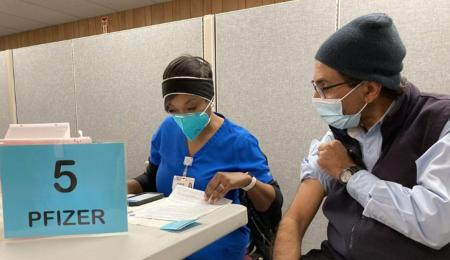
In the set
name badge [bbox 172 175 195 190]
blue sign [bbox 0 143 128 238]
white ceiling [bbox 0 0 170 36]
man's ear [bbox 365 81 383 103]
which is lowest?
name badge [bbox 172 175 195 190]

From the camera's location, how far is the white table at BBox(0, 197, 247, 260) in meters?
0.58

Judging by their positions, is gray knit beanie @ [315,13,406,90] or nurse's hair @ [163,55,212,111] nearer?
gray knit beanie @ [315,13,406,90]

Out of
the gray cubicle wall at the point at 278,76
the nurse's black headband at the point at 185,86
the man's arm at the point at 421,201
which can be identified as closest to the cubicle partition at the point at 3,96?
the gray cubicle wall at the point at 278,76

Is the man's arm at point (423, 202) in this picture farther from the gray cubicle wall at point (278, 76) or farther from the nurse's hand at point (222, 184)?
the gray cubicle wall at point (278, 76)

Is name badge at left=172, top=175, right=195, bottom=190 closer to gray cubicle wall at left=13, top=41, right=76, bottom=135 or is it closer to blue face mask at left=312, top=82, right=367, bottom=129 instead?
blue face mask at left=312, top=82, right=367, bottom=129

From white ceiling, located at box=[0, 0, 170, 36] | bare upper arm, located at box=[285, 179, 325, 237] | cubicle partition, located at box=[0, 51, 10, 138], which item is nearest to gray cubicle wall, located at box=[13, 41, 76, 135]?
cubicle partition, located at box=[0, 51, 10, 138]

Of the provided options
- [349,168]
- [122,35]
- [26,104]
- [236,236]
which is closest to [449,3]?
[349,168]

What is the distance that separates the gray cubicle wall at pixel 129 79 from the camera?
2.23m

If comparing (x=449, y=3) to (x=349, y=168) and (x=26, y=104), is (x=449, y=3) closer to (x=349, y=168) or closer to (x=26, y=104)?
(x=349, y=168)

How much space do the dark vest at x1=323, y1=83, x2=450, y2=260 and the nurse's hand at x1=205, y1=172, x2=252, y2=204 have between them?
330 millimetres

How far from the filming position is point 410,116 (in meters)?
0.97

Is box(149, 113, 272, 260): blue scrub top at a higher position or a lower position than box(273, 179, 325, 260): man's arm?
higher

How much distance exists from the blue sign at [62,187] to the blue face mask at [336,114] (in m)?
0.69

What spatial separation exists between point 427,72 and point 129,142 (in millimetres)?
1818
